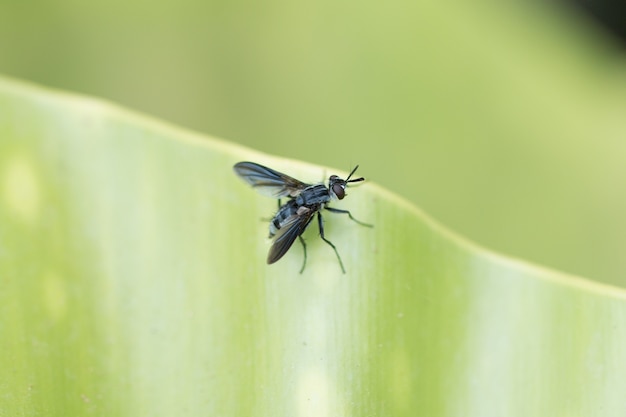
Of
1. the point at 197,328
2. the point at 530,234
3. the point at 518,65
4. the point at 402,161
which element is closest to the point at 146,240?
the point at 197,328

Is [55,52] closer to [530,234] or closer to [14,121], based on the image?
[14,121]

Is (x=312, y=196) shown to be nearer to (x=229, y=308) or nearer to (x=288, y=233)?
(x=288, y=233)

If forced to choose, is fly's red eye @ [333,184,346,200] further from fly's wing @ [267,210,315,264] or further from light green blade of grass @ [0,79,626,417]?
light green blade of grass @ [0,79,626,417]

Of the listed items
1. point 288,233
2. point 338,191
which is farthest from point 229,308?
point 338,191

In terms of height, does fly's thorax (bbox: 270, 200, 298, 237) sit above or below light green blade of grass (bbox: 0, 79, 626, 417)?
above

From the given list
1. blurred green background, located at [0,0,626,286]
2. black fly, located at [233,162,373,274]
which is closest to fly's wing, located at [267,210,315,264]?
black fly, located at [233,162,373,274]

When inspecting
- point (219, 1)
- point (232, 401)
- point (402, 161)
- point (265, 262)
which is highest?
point (219, 1)
